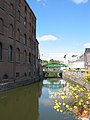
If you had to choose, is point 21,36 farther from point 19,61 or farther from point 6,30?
point 6,30

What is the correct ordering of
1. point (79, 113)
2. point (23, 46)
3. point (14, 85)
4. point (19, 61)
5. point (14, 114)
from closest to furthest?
point (79, 113) → point (14, 114) → point (14, 85) → point (19, 61) → point (23, 46)

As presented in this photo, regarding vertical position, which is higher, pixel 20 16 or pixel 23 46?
pixel 20 16

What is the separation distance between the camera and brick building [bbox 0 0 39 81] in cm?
3058

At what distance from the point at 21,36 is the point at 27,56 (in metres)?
6.35

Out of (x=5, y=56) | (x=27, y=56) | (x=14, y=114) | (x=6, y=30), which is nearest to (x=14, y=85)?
(x=5, y=56)

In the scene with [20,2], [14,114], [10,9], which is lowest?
[14,114]

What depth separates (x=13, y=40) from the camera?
34875 millimetres

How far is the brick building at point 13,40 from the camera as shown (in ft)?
100

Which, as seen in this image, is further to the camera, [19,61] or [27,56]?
[27,56]

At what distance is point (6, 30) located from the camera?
3169 cm

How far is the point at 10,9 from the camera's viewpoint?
33875 mm

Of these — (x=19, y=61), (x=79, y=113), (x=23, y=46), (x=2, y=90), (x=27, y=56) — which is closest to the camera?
(x=79, y=113)

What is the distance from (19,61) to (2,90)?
12023 mm

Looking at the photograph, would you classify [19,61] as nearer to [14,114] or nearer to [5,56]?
[5,56]
